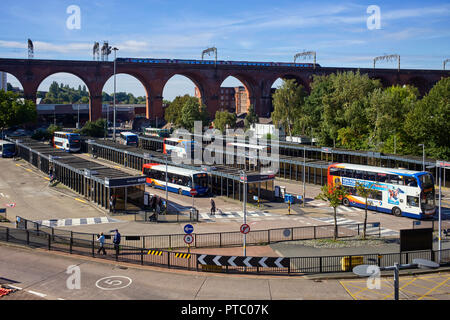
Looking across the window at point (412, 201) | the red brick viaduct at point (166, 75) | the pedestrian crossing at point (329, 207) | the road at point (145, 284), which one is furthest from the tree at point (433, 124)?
the red brick viaduct at point (166, 75)

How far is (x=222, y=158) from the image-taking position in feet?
184

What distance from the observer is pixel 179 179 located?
4359cm

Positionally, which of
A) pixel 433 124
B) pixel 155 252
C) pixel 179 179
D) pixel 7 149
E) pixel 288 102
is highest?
pixel 288 102

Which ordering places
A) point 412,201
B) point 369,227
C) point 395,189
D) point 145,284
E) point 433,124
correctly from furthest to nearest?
point 433,124
point 395,189
point 412,201
point 369,227
point 145,284

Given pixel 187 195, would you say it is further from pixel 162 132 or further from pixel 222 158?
pixel 162 132

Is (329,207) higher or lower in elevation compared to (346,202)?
lower

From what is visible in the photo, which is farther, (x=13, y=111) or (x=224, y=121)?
(x=224, y=121)

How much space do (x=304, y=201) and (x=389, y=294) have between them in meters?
21.9

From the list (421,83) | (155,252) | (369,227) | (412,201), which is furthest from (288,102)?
(421,83)

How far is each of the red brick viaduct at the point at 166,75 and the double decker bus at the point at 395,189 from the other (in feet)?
246

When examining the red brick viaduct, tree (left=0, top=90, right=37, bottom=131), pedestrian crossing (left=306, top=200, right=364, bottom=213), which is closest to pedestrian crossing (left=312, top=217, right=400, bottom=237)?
pedestrian crossing (left=306, top=200, right=364, bottom=213)

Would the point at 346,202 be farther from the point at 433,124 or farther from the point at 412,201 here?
the point at 433,124

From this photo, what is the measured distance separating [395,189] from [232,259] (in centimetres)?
1898
